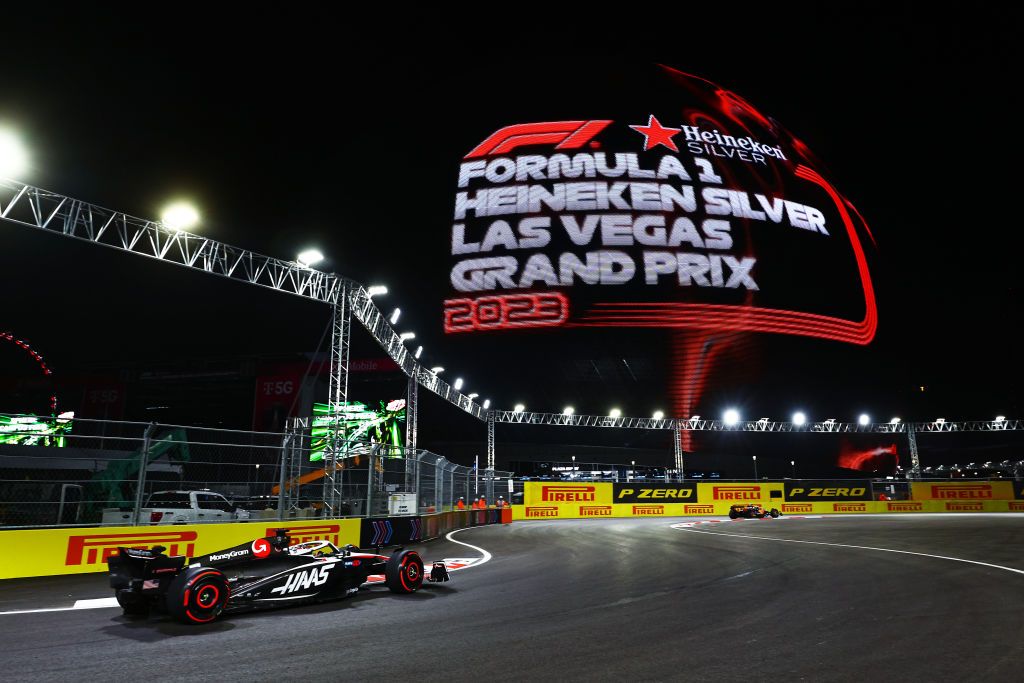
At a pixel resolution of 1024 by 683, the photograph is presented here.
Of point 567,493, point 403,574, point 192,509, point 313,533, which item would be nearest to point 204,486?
point 313,533

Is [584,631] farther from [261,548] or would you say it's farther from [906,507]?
[906,507]

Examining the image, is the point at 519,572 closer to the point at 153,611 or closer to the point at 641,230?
the point at 153,611

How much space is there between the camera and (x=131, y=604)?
5.89m

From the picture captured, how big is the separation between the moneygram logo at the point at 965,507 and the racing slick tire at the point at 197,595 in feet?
139

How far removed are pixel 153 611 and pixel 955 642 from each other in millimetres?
7215

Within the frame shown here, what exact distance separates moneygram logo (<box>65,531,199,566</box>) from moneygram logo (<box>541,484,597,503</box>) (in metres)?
25.7

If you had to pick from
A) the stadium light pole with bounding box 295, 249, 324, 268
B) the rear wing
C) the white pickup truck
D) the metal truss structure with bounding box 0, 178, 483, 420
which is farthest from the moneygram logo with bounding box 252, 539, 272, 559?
the stadium light pole with bounding box 295, 249, 324, 268

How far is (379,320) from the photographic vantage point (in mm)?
24578

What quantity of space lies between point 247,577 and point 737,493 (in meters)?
34.8

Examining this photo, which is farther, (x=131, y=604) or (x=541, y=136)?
(x=541, y=136)

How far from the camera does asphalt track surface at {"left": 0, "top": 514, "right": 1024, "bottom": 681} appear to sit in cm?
411

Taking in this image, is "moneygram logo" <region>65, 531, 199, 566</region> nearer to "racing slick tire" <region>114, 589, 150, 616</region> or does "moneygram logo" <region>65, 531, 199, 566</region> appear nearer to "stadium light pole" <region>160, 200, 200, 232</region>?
"racing slick tire" <region>114, 589, 150, 616</region>

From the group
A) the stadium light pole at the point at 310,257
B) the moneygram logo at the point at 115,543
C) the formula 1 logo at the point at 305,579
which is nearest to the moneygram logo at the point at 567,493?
the stadium light pole at the point at 310,257

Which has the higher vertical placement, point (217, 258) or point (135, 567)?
point (217, 258)
